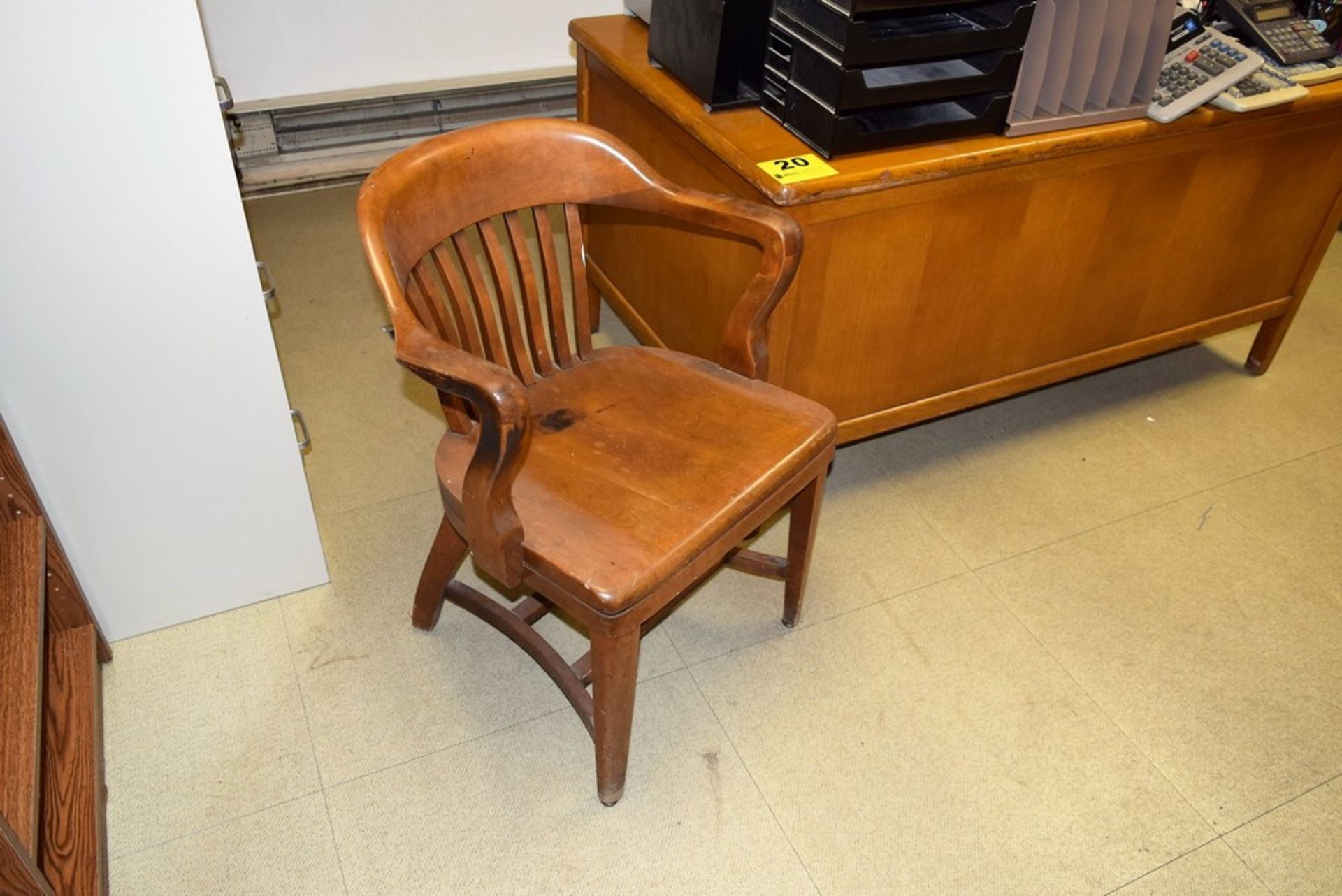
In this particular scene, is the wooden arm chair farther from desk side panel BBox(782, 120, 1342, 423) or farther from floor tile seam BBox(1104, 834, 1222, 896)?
floor tile seam BBox(1104, 834, 1222, 896)

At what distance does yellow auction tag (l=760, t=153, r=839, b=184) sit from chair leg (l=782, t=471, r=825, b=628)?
0.45 m

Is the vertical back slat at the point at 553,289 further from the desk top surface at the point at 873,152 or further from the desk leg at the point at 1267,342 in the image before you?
the desk leg at the point at 1267,342

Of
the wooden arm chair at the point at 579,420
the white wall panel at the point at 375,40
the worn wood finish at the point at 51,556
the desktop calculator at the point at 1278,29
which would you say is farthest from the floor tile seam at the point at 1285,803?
the white wall panel at the point at 375,40

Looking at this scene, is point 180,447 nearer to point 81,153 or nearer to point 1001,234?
point 81,153

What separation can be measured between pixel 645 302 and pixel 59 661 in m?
1.26

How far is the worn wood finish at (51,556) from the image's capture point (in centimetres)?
142

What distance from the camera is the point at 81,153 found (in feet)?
4.10

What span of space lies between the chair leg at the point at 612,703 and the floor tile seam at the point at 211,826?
17.0 inches

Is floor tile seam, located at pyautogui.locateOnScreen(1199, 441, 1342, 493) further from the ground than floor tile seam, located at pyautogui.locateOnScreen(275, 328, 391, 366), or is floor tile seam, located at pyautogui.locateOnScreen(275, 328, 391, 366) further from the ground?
floor tile seam, located at pyautogui.locateOnScreen(275, 328, 391, 366)

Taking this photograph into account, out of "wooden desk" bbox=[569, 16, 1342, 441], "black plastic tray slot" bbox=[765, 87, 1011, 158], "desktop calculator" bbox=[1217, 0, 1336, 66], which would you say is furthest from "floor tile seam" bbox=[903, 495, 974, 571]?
"desktop calculator" bbox=[1217, 0, 1336, 66]

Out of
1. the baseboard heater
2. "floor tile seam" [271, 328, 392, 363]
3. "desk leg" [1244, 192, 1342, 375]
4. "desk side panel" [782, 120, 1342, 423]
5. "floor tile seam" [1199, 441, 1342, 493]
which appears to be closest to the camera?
"desk side panel" [782, 120, 1342, 423]

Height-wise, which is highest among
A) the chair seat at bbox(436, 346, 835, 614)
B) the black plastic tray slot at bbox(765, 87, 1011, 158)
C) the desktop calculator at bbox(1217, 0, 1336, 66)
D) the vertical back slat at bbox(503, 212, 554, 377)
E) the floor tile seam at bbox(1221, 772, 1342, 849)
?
the desktop calculator at bbox(1217, 0, 1336, 66)

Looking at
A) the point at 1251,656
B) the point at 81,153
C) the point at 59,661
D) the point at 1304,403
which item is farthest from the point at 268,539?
the point at 1304,403

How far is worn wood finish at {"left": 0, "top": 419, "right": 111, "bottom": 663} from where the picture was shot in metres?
1.42
